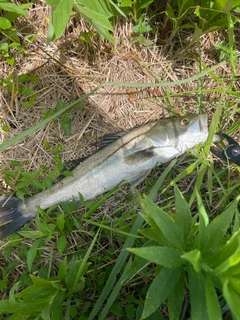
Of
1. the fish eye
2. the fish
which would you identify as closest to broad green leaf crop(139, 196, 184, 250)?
the fish

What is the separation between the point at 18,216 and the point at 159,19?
2.17 m

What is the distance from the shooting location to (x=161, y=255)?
1.36 metres

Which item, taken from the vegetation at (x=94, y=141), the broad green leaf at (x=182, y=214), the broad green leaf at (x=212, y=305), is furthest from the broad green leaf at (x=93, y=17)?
the broad green leaf at (x=212, y=305)

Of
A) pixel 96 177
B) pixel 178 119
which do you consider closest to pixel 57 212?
pixel 96 177

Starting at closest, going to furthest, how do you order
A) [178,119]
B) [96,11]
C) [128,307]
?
[96,11], [128,307], [178,119]

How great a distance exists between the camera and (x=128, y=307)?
238 centimetres

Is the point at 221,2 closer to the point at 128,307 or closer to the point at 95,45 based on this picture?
the point at 95,45

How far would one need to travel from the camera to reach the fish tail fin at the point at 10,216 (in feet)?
8.80

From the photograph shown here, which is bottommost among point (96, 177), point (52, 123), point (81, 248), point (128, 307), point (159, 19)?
point (128, 307)

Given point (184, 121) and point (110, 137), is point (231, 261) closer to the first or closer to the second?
point (184, 121)

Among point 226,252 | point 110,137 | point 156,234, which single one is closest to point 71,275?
point 156,234

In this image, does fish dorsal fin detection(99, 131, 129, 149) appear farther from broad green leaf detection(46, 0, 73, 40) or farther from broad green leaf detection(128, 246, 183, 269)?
broad green leaf detection(128, 246, 183, 269)

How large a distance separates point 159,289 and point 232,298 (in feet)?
1.16

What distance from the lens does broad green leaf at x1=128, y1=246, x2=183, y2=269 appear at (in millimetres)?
1307
